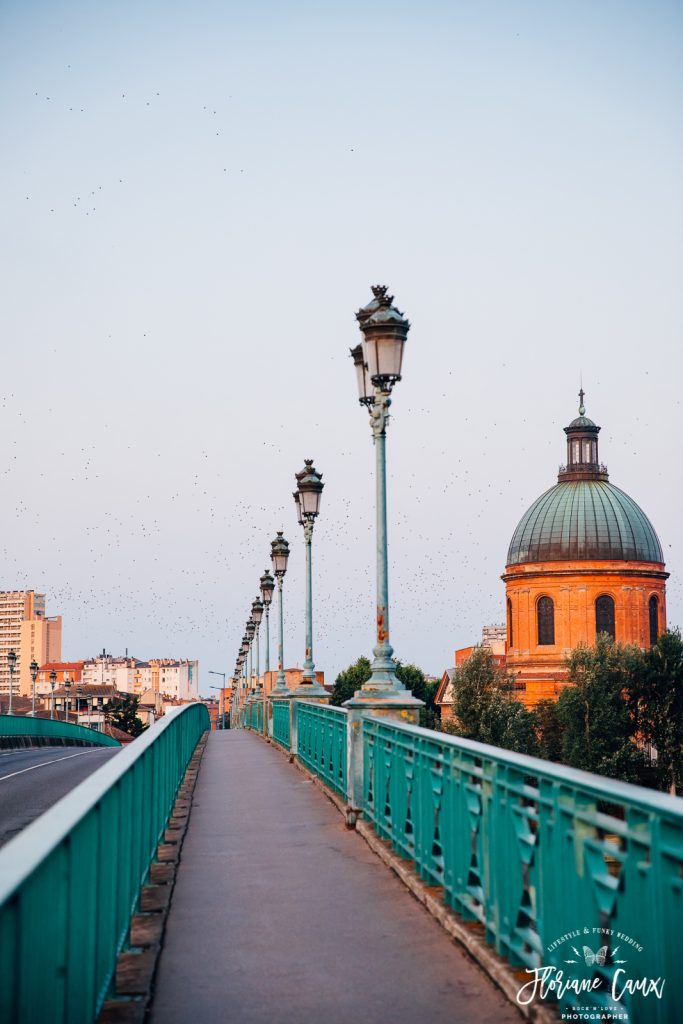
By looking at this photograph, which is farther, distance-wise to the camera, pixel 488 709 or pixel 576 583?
pixel 576 583

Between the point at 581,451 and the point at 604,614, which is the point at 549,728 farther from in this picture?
the point at 581,451

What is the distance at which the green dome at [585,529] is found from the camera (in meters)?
93.9

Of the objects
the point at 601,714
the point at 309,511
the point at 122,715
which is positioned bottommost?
the point at 122,715

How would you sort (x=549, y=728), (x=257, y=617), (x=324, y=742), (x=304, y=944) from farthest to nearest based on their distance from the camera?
(x=549, y=728), (x=257, y=617), (x=324, y=742), (x=304, y=944)

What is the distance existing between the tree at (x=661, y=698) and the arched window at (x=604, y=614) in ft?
44.9

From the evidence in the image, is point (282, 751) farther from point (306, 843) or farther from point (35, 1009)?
point (35, 1009)

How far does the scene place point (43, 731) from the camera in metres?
50.2

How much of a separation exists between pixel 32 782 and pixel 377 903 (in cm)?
1532

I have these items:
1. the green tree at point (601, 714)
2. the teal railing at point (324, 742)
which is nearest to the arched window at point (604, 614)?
the green tree at point (601, 714)

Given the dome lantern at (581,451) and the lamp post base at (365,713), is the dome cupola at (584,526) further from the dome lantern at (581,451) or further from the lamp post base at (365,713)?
the lamp post base at (365,713)

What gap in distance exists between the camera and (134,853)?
7062mm
